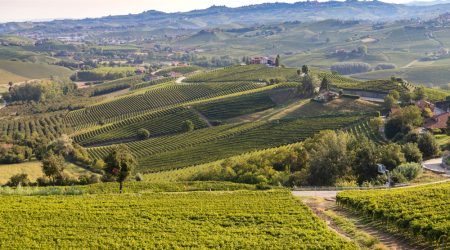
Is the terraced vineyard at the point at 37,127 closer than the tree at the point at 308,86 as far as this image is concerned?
No

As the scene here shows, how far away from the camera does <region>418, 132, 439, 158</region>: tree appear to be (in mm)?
60500

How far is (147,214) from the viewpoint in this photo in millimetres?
35844

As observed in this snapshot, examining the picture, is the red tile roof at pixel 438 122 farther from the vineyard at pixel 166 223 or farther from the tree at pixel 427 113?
the vineyard at pixel 166 223

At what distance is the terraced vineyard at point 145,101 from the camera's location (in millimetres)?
144125

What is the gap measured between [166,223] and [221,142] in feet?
203

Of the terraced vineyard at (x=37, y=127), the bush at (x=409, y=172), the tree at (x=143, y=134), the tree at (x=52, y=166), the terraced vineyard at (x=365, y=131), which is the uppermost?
the bush at (x=409, y=172)

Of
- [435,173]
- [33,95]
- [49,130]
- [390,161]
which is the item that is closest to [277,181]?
[390,161]

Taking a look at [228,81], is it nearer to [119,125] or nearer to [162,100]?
[162,100]

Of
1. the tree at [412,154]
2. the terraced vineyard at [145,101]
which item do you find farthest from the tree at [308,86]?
the tree at [412,154]

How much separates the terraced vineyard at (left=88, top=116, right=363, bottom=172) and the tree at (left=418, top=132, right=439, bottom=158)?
27394 mm

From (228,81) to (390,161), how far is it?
121 meters

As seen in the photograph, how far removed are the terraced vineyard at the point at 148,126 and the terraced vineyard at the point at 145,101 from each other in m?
13.6

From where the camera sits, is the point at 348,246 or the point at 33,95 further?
the point at 33,95

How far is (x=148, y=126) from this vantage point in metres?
122
